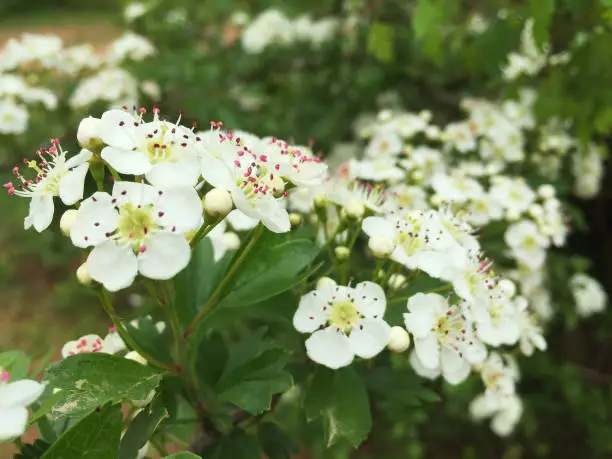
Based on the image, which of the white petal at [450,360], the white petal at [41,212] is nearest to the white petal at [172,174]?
the white petal at [41,212]

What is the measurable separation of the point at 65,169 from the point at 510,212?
3.98 feet

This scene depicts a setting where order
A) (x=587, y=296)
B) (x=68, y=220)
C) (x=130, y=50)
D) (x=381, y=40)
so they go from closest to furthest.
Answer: (x=68, y=220) < (x=381, y=40) < (x=587, y=296) < (x=130, y=50)

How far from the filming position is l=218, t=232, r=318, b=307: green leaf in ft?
3.46

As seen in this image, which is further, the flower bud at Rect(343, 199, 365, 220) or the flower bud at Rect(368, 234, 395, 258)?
the flower bud at Rect(343, 199, 365, 220)

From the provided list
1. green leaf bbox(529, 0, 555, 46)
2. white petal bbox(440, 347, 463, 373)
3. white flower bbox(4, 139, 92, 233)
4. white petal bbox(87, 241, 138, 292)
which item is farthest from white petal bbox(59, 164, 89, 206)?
green leaf bbox(529, 0, 555, 46)

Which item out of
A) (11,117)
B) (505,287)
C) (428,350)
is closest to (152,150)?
(428,350)

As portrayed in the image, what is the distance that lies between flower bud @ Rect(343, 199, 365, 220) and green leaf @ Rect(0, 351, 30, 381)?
0.67 m

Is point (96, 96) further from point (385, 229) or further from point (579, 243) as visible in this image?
point (579, 243)

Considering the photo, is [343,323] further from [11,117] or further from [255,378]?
[11,117]

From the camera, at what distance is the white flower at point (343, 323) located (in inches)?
39.5

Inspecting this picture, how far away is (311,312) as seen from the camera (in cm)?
106

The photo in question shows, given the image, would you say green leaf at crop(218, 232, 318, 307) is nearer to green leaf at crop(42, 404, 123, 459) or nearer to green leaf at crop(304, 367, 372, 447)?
green leaf at crop(304, 367, 372, 447)

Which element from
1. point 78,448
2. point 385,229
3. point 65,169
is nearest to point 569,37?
point 385,229

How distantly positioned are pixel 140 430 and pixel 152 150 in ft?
1.46
